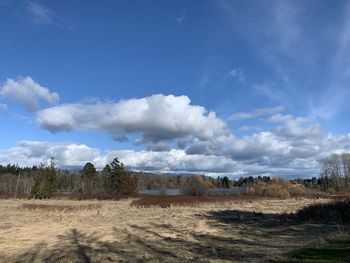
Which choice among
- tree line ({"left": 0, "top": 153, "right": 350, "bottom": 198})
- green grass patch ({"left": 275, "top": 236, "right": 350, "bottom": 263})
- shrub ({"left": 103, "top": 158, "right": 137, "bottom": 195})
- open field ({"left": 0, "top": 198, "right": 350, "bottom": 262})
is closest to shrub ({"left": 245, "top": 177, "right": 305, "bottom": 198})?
tree line ({"left": 0, "top": 153, "right": 350, "bottom": 198})

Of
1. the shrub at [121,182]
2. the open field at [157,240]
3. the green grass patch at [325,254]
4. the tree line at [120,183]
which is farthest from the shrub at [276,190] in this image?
the green grass patch at [325,254]

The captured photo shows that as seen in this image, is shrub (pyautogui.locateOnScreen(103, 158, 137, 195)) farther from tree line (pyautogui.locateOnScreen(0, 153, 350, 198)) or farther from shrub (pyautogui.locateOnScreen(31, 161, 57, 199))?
shrub (pyautogui.locateOnScreen(31, 161, 57, 199))

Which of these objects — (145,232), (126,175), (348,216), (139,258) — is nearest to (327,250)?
(139,258)

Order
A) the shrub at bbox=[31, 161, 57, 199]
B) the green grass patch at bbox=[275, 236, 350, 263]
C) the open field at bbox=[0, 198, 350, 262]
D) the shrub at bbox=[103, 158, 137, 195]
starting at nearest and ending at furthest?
the green grass patch at bbox=[275, 236, 350, 263]
the open field at bbox=[0, 198, 350, 262]
the shrub at bbox=[31, 161, 57, 199]
the shrub at bbox=[103, 158, 137, 195]

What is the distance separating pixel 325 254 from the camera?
12234 millimetres

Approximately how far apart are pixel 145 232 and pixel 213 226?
494cm

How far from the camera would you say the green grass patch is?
1123 centimetres

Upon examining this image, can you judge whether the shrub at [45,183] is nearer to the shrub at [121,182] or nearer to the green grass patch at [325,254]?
the shrub at [121,182]

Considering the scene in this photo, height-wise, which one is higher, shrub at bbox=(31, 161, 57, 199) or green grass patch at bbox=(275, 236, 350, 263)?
shrub at bbox=(31, 161, 57, 199)

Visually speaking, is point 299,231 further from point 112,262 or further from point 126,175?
point 126,175

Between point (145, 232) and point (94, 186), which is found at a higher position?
point (94, 186)

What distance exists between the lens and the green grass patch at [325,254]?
36.8 ft

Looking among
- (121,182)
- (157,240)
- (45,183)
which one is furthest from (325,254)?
(121,182)

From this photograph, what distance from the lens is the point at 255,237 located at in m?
22.2
